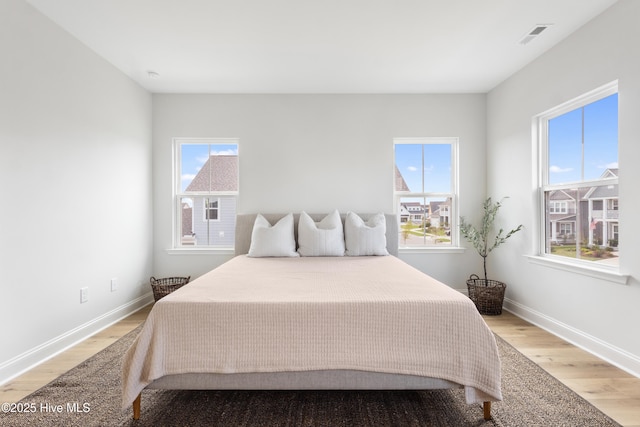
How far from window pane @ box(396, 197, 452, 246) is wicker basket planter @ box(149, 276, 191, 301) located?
2718mm

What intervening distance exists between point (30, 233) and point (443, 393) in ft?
9.69

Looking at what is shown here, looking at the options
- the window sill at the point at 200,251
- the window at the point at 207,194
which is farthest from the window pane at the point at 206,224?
the window sill at the point at 200,251

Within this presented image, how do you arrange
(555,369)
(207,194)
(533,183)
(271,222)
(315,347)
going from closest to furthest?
(315,347)
(555,369)
(533,183)
(271,222)
(207,194)

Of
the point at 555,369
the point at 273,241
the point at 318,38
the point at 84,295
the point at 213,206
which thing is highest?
the point at 318,38

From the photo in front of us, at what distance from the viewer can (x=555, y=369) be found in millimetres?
2225

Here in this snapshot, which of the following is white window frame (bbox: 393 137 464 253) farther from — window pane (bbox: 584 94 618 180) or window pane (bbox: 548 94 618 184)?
window pane (bbox: 584 94 618 180)

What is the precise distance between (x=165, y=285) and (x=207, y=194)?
1.19 metres

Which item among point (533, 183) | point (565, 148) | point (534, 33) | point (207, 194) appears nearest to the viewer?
point (534, 33)

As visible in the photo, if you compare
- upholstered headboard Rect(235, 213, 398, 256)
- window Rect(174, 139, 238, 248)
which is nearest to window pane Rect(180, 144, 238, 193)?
window Rect(174, 139, 238, 248)

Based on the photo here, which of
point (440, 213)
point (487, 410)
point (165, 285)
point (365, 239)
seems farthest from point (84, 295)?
point (440, 213)

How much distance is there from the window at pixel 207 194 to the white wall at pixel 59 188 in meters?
0.61

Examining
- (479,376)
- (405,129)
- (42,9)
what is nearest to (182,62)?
(42,9)

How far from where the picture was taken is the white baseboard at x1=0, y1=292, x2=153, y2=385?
2.10 metres

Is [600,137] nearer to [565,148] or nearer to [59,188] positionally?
[565,148]
